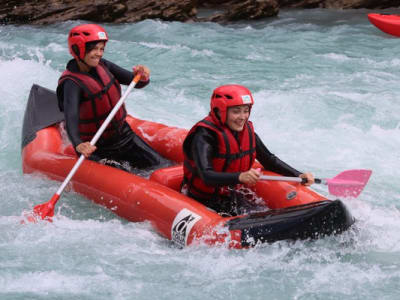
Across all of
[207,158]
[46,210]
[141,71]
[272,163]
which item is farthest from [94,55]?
[272,163]

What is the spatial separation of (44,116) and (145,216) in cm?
181

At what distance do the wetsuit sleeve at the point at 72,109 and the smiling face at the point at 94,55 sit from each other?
0.58 ft

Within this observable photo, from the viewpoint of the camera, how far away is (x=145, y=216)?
3.92m

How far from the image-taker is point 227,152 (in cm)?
356

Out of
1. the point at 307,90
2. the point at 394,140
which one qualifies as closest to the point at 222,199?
the point at 394,140

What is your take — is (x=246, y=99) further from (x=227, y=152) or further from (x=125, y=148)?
(x=125, y=148)

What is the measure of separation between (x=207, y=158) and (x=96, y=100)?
1.12 metres

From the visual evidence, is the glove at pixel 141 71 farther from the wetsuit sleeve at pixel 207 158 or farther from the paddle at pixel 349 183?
the paddle at pixel 349 183

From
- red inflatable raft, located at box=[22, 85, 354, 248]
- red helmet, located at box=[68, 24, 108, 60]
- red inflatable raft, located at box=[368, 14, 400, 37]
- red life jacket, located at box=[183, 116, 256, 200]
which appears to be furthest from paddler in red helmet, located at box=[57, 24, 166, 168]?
red inflatable raft, located at box=[368, 14, 400, 37]

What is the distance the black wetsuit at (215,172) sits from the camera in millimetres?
3420

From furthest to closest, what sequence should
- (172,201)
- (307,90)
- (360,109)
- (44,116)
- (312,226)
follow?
(307,90), (360,109), (44,116), (172,201), (312,226)

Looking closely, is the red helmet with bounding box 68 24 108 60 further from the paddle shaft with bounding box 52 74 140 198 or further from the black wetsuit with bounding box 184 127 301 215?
the black wetsuit with bounding box 184 127 301 215

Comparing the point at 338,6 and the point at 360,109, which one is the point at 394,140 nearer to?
the point at 360,109

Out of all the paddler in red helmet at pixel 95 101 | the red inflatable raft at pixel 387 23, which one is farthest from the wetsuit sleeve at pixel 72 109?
the red inflatable raft at pixel 387 23
